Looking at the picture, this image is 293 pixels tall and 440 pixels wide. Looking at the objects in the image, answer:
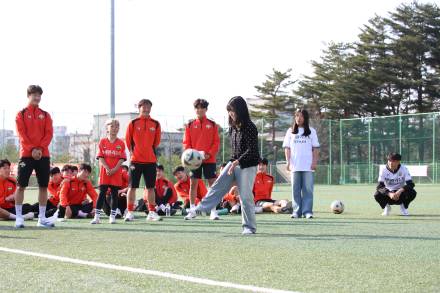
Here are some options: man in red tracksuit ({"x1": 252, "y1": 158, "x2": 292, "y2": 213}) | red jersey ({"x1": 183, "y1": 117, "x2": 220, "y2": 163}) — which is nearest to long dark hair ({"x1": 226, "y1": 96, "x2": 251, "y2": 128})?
red jersey ({"x1": 183, "y1": 117, "x2": 220, "y2": 163})

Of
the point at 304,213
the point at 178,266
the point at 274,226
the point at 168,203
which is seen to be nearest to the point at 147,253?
the point at 178,266

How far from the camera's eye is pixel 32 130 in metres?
9.91

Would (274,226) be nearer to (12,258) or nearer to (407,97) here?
(12,258)

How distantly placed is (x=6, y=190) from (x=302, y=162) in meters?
4.83

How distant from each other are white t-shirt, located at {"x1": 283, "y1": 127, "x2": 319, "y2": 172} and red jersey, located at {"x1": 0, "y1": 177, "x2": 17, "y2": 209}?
4589 mm

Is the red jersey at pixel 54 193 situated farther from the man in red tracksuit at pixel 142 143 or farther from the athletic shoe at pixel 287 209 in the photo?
the athletic shoe at pixel 287 209

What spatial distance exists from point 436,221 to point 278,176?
100 feet

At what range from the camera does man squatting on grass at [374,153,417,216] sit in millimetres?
12852

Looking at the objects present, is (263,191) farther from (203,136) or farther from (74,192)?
(74,192)

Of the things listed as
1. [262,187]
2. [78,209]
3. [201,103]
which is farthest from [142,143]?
[262,187]

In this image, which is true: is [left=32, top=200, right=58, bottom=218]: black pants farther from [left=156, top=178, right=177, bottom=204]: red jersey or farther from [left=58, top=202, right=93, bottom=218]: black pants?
[left=156, top=178, right=177, bottom=204]: red jersey

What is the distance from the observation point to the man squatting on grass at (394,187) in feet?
42.2

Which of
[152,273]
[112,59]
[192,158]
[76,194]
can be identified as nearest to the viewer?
[152,273]

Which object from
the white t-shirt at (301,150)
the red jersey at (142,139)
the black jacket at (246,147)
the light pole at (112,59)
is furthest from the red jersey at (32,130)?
the light pole at (112,59)
